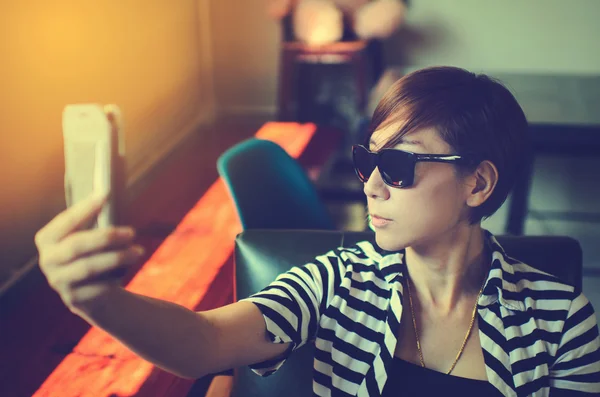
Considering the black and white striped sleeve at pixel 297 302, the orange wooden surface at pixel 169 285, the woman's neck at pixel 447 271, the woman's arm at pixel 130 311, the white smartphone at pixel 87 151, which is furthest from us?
the orange wooden surface at pixel 169 285

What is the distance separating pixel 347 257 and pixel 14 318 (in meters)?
1.73

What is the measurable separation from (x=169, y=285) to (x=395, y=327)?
158 centimetres

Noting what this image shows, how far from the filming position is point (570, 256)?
1258 millimetres

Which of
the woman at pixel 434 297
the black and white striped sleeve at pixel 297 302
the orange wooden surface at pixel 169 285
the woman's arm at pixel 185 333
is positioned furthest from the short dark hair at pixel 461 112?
the orange wooden surface at pixel 169 285

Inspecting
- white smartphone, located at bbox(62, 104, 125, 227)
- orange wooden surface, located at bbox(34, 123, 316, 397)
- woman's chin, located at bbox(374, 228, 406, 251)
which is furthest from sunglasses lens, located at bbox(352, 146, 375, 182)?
orange wooden surface, located at bbox(34, 123, 316, 397)

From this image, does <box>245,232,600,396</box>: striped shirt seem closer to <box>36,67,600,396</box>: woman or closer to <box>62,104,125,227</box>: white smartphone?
<box>36,67,600,396</box>: woman

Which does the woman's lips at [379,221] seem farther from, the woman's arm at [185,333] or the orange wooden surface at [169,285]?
the orange wooden surface at [169,285]

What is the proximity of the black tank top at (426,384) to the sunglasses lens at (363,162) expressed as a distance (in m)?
0.32

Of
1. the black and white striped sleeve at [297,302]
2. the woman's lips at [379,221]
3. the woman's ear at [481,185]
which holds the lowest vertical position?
the black and white striped sleeve at [297,302]

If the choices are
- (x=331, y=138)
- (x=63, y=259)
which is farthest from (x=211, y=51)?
(x=63, y=259)

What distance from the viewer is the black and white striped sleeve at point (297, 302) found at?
0.97 meters

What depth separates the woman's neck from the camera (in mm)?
1085

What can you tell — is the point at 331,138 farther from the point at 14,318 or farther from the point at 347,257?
the point at 347,257

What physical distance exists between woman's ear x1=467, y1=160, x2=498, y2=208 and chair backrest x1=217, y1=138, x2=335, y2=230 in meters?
0.66
